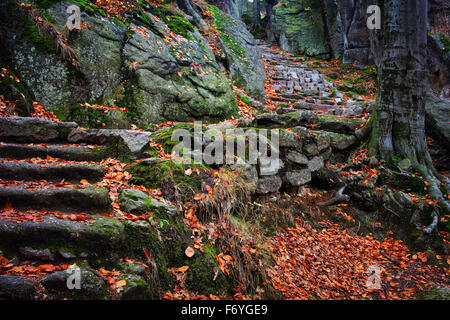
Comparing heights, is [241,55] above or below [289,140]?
above

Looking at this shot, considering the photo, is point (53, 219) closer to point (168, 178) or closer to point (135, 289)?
point (135, 289)

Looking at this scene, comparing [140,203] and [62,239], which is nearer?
[62,239]

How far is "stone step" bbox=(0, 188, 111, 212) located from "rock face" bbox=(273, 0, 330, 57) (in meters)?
17.6

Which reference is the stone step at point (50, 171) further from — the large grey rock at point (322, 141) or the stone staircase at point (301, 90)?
the stone staircase at point (301, 90)

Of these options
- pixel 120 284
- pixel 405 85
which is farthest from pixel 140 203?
pixel 405 85

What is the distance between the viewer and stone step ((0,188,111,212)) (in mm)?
2406

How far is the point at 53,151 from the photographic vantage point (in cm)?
336

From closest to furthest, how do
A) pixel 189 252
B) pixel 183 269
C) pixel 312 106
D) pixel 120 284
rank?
1. pixel 120 284
2. pixel 183 269
3. pixel 189 252
4. pixel 312 106

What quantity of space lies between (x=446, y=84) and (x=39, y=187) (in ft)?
42.9

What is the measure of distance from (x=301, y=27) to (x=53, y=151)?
762 inches

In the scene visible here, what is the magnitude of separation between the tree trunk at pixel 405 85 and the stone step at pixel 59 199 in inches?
237

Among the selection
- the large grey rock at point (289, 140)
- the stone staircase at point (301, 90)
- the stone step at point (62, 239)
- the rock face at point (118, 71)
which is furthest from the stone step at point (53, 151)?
the stone staircase at point (301, 90)
